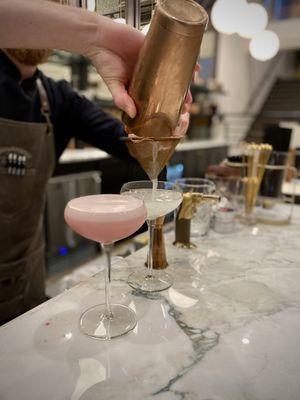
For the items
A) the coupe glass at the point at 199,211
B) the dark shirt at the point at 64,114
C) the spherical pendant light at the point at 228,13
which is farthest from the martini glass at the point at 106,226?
the spherical pendant light at the point at 228,13

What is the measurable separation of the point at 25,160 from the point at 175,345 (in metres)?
1.03

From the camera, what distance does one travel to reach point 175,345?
747 mm

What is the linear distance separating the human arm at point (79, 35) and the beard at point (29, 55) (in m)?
0.51

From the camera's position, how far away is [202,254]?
49.3 inches

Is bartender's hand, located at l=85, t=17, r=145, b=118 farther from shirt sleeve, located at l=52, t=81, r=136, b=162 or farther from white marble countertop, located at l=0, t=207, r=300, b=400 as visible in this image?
shirt sleeve, located at l=52, t=81, r=136, b=162

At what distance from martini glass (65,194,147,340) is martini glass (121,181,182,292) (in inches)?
4.9

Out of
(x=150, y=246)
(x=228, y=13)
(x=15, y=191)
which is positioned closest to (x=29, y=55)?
(x=15, y=191)

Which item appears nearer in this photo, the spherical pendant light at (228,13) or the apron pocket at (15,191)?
the apron pocket at (15,191)

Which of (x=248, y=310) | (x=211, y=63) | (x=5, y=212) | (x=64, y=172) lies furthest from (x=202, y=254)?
(x=211, y=63)

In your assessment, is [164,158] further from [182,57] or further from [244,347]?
[244,347]

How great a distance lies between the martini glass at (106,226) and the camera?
2.42ft

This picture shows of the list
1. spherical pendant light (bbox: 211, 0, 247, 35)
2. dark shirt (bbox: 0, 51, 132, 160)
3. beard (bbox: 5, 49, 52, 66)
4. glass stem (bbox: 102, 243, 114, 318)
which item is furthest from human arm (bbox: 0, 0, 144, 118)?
spherical pendant light (bbox: 211, 0, 247, 35)

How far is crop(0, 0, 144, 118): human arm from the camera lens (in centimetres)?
82

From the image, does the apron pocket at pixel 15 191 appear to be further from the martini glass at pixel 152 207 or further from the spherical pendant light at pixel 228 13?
the spherical pendant light at pixel 228 13
